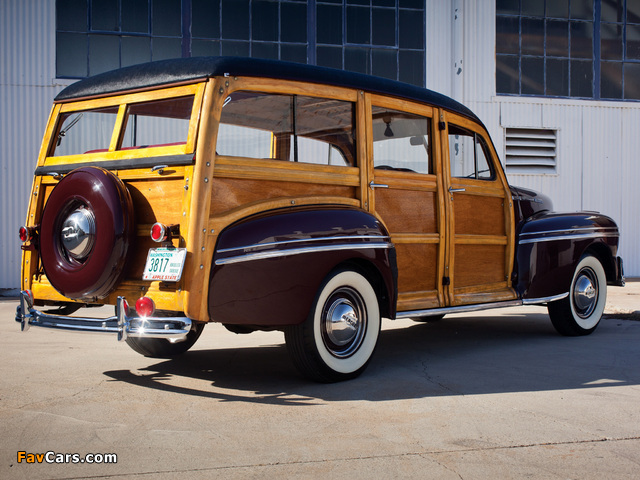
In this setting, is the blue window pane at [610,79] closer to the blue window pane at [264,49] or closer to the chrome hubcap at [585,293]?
the blue window pane at [264,49]

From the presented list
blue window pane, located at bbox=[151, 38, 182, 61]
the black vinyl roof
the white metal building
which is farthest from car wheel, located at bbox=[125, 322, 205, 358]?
blue window pane, located at bbox=[151, 38, 182, 61]

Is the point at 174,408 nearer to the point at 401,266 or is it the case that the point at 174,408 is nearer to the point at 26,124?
the point at 401,266

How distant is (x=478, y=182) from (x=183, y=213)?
3.04 metres

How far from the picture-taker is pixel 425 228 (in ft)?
18.4

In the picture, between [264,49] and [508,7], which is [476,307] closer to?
[264,49]

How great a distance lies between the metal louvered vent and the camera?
1424 centimetres

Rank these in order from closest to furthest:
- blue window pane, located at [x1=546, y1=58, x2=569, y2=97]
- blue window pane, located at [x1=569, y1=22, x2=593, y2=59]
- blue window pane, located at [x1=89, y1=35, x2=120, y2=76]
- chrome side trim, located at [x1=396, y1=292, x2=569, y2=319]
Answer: chrome side trim, located at [x1=396, y1=292, x2=569, y2=319], blue window pane, located at [x1=89, y1=35, x2=120, y2=76], blue window pane, located at [x1=546, y1=58, x2=569, y2=97], blue window pane, located at [x1=569, y1=22, x2=593, y2=59]

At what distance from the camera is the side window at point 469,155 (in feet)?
20.0

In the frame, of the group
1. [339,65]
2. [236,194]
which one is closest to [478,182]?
[236,194]

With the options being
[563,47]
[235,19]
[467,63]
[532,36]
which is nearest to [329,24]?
[235,19]

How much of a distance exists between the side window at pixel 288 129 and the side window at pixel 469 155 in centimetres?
129

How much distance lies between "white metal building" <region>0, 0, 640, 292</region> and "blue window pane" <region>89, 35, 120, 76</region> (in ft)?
0.07

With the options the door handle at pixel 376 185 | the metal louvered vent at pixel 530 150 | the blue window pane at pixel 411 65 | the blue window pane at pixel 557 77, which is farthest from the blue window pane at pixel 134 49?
the door handle at pixel 376 185

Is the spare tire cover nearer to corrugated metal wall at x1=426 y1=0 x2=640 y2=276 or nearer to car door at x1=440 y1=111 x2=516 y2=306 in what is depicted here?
car door at x1=440 y1=111 x2=516 y2=306
